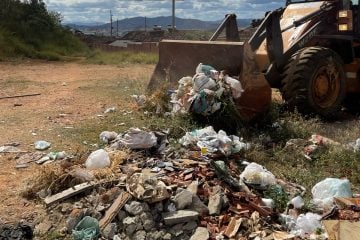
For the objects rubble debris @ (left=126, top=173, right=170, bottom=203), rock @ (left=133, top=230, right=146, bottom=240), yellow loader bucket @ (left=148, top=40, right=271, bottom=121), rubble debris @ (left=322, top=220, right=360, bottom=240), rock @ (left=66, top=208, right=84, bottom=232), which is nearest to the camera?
rubble debris @ (left=322, top=220, right=360, bottom=240)

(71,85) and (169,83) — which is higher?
(169,83)

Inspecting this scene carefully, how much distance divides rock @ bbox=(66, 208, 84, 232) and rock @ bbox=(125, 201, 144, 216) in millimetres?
390

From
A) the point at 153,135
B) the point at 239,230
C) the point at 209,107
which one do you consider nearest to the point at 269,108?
the point at 209,107

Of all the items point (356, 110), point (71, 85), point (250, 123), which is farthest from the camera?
point (71, 85)

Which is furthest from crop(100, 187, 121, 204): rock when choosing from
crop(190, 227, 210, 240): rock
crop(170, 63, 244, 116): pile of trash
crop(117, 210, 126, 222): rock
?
crop(170, 63, 244, 116): pile of trash

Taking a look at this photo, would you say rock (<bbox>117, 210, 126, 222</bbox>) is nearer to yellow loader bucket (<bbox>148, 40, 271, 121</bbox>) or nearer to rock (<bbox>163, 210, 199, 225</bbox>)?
rock (<bbox>163, 210, 199, 225</bbox>)

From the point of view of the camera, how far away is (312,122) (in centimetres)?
677

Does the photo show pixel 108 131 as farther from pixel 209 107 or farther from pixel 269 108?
pixel 269 108

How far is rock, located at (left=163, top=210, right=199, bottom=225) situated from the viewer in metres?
3.84

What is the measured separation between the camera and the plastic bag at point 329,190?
14.5ft

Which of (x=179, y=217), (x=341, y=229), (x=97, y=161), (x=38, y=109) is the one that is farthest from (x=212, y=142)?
(x=38, y=109)

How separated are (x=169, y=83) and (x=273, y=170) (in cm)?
251

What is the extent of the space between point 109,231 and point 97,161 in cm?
109

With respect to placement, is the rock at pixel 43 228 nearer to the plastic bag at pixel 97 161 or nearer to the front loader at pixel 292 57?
the plastic bag at pixel 97 161
